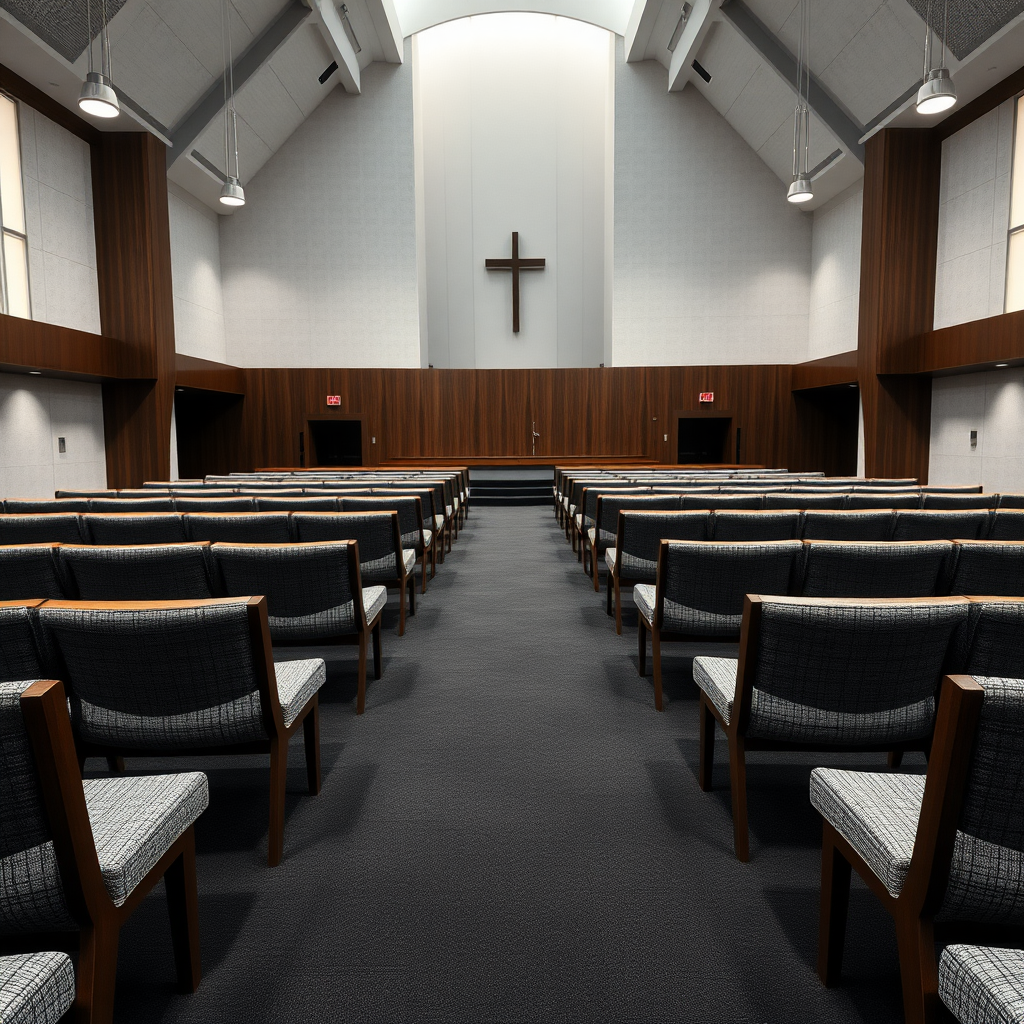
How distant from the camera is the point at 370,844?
186cm

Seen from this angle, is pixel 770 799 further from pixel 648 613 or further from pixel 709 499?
pixel 709 499

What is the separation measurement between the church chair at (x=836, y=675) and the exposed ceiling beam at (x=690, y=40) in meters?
11.3

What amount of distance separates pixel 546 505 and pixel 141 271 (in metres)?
6.36

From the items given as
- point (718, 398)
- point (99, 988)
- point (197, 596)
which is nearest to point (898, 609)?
point (99, 988)

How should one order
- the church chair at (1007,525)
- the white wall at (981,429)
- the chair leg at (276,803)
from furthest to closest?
the white wall at (981,429), the church chair at (1007,525), the chair leg at (276,803)

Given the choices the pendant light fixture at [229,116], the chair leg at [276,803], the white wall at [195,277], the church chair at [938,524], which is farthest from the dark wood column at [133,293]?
the church chair at [938,524]

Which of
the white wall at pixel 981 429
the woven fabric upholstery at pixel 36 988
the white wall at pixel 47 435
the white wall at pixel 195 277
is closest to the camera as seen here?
the woven fabric upholstery at pixel 36 988

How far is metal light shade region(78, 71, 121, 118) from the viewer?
17.8ft

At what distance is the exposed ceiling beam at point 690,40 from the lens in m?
10.3

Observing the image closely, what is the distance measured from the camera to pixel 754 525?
3.10 m

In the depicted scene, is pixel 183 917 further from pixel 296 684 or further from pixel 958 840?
pixel 958 840

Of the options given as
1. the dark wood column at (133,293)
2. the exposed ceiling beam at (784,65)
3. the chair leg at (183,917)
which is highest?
the exposed ceiling beam at (784,65)

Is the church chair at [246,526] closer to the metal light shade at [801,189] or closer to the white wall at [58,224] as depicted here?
the white wall at [58,224]

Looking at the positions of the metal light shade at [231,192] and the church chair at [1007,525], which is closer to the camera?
the church chair at [1007,525]
